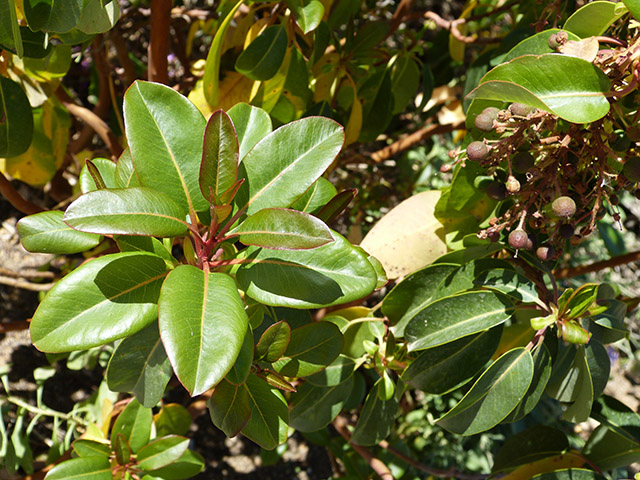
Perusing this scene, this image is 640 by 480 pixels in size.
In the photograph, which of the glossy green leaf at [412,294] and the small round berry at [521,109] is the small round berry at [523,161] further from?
the glossy green leaf at [412,294]

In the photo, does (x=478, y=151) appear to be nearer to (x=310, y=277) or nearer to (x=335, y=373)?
(x=310, y=277)

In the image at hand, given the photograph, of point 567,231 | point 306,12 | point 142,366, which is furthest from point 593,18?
point 142,366

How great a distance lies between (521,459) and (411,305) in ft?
1.41

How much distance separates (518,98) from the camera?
0.58 meters

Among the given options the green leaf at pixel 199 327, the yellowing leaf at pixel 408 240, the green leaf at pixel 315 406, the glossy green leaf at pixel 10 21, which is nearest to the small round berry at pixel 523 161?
the yellowing leaf at pixel 408 240

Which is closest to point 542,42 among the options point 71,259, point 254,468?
point 71,259

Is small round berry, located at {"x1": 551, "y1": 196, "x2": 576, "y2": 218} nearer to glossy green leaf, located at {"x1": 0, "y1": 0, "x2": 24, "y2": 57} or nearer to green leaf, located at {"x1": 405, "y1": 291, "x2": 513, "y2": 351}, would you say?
green leaf, located at {"x1": 405, "y1": 291, "x2": 513, "y2": 351}

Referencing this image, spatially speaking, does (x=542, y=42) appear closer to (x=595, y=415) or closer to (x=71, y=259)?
(x=595, y=415)

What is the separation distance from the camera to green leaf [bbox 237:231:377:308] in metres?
0.61

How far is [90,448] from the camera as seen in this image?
0.97 meters

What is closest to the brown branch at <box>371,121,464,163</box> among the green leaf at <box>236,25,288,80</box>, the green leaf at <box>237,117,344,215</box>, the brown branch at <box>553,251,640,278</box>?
the brown branch at <box>553,251,640,278</box>

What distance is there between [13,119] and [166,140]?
0.49m

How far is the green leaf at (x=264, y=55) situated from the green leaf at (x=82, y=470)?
2.35ft

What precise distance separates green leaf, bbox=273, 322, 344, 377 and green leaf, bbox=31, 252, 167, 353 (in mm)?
254
